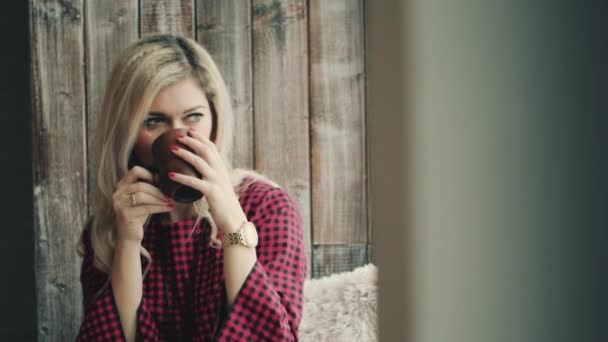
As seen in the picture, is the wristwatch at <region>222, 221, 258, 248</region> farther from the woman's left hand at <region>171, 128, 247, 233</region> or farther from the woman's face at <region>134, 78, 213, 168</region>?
the woman's face at <region>134, 78, 213, 168</region>

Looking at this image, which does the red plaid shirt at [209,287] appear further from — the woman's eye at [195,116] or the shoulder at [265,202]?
the woman's eye at [195,116]

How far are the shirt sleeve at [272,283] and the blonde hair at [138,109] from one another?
2.8 inches

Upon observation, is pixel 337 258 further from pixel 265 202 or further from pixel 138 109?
pixel 138 109

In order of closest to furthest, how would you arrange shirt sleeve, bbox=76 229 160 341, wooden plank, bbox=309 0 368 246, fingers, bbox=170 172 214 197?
fingers, bbox=170 172 214 197 → shirt sleeve, bbox=76 229 160 341 → wooden plank, bbox=309 0 368 246

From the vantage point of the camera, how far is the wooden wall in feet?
2.92

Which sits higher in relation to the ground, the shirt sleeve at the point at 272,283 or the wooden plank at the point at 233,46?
the wooden plank at the point at 233,46

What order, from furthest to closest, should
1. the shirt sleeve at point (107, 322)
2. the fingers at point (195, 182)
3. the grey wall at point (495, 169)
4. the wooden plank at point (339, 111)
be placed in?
the wooden plank at point (339, 111) → the shirt sleeve at point (107, 322) → the fingers at point (195, 182) → the grey wall at point (495, 169)

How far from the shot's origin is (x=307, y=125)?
90cm

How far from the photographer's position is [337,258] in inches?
36.9

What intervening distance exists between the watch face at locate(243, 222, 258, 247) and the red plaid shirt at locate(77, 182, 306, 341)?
4cm

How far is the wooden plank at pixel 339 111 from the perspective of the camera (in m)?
0.88

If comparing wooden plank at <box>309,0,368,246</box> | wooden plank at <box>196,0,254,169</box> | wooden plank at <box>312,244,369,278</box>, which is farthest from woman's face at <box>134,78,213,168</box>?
wooden plank at <box>312,244,369,278</box>

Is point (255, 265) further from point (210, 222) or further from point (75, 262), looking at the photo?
point (75, 262)

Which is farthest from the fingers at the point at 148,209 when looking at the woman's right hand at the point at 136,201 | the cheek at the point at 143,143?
the cheek at the point at 143,143
